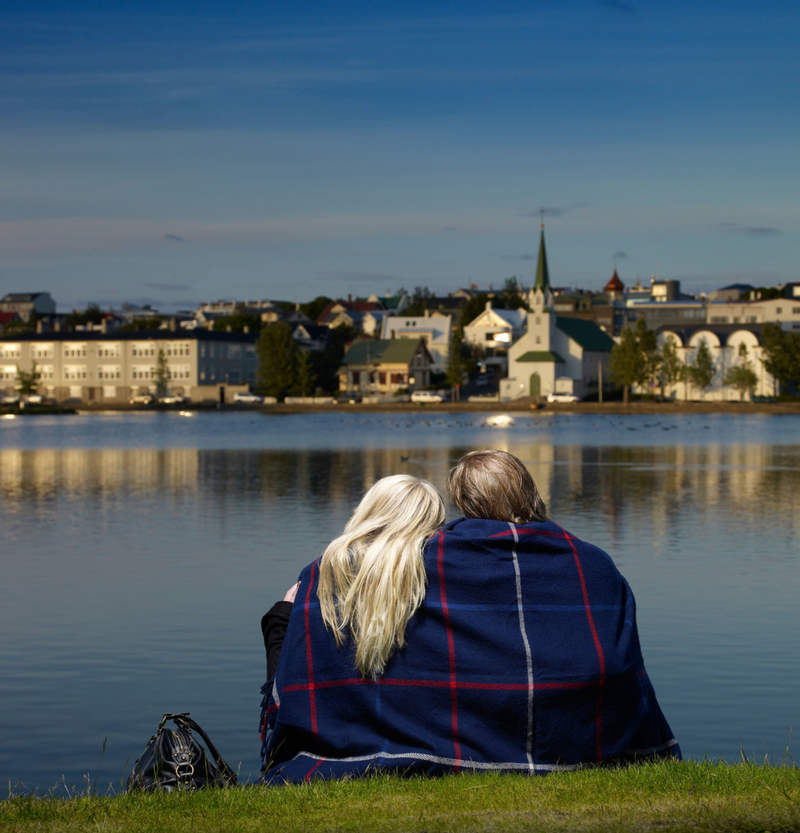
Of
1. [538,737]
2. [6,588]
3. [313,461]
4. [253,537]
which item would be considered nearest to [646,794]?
[538,737]

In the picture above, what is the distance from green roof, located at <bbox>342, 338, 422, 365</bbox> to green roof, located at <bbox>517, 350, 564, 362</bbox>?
53.4ft

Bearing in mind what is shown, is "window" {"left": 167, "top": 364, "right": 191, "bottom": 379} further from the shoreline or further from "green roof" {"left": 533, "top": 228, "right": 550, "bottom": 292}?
"green roof" {"left": 533, "top": 228, "right": 550, "bottom": 292}

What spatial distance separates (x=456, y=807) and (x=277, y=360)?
122 metres

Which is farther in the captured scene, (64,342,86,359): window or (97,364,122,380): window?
(64,342,86,359): window

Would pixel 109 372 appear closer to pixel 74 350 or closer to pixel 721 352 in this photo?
pixel 74 350

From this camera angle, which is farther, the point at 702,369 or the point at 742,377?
the point at 702,369

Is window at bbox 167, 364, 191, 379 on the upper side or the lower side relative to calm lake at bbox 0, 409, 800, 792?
upper

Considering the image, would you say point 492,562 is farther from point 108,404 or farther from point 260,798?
point 108,404

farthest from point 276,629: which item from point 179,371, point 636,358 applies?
point 179,371

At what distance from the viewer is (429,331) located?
486 ft

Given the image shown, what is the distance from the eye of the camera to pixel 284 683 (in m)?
4.83

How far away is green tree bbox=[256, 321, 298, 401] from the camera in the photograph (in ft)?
407

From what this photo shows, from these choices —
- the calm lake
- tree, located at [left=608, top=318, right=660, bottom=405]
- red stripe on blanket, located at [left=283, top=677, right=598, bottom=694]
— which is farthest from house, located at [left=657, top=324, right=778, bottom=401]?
red stripe on blanket, located at [left=283, top=677, right=598, bottom=694]

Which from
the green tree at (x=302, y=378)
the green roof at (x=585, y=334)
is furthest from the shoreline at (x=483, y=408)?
the green roof at (x=585, y=334)
